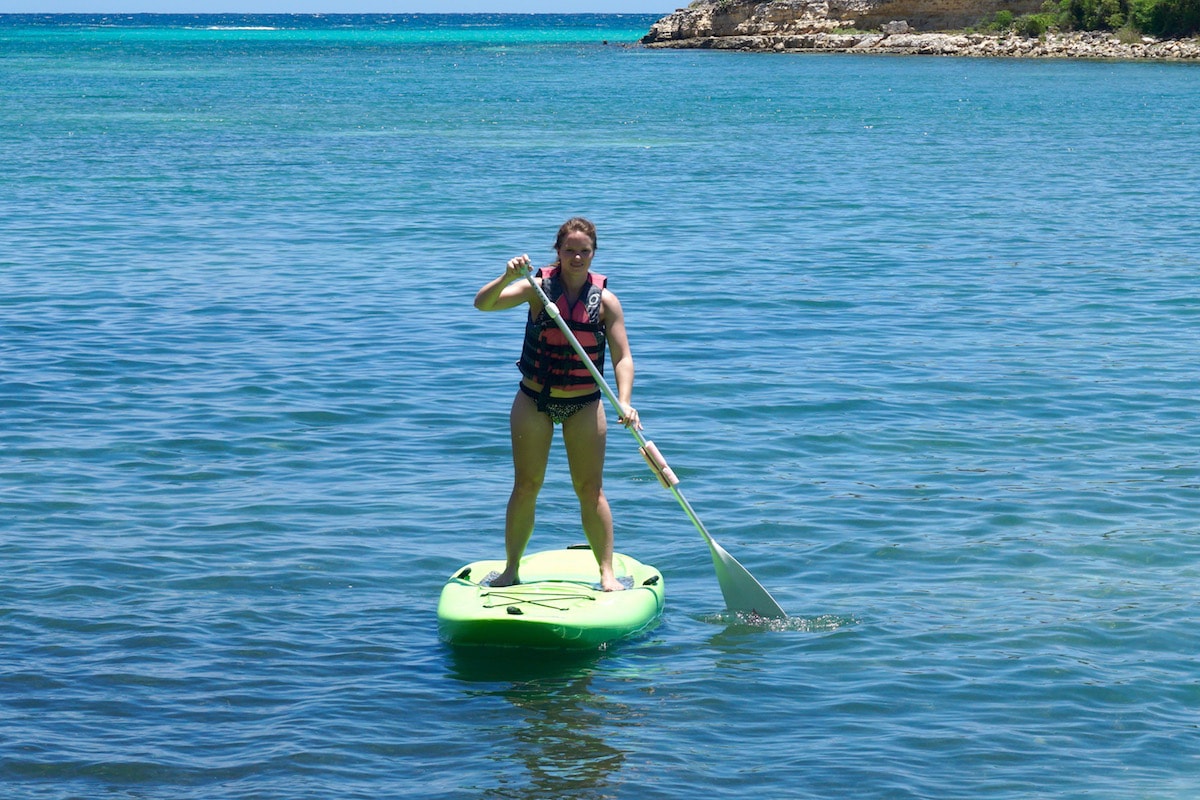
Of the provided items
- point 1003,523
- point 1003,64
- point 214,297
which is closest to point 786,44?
point 1003,64

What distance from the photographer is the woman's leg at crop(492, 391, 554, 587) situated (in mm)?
7609

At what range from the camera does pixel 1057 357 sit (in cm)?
1402

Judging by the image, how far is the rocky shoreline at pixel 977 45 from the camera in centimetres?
7456

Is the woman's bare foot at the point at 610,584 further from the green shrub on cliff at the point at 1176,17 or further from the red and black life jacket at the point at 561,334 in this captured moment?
the green shrub on cliff at the point at 1176,17

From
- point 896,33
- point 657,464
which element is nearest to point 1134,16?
point 896,33

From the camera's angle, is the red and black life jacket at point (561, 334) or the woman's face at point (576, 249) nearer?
the woman's face at point (576, 249)

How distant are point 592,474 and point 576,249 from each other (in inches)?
47.8

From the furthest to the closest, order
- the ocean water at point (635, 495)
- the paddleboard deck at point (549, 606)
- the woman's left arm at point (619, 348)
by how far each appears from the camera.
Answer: the woman's left arm at point (619, 348), the paddleboard deck at point (549, 606), the ocean water at point (635, 495)

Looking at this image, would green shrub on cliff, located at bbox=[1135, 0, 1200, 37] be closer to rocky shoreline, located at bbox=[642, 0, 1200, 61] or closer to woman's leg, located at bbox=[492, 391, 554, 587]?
rocky shoreline, located at bbox=[642, 0, 1200, 61]

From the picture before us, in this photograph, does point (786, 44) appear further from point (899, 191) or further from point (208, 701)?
point (208, 701)

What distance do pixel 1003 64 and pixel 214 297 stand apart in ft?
209

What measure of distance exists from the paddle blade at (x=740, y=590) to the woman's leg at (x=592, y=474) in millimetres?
568

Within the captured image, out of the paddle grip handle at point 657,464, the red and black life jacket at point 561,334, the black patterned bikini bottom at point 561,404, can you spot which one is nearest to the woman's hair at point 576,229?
the red and black life jacket at point 561,334

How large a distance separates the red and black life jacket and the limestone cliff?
283ft
